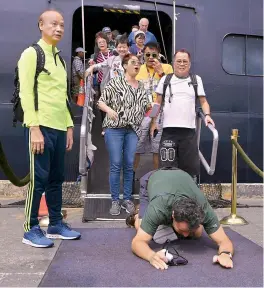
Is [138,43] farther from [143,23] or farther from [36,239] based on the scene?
[36,239]

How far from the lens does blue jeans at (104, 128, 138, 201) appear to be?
500 cm

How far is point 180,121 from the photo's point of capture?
4.79 metres

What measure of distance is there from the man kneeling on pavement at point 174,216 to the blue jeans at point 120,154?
1.06 meters

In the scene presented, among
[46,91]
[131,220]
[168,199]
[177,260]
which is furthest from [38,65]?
[177,260]

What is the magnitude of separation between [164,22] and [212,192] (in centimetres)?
356

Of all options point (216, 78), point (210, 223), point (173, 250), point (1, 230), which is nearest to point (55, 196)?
point (1, 230)

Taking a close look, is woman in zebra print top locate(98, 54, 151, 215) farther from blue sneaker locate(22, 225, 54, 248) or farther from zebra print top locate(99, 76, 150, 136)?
blue sneaker locate(22, 225, 54, 248)

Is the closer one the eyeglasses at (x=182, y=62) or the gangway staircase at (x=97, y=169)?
the eyeglasses at (x=182, y=62)

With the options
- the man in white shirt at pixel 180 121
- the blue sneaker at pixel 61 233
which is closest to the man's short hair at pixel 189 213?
the blue sneaker at pixel 61 233

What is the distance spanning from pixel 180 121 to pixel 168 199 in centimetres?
140

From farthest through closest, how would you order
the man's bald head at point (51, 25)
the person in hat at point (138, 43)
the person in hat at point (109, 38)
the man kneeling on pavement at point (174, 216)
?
1. the person in hat at point (109, 38)
2. the person in hat at point (138, 43)
3. the man's bald head at point (51, 25)
4. the man kneeling on pavement at point (174, 216)

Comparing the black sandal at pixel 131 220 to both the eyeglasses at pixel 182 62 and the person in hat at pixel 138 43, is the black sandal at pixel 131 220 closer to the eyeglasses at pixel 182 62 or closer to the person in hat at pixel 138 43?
the eyeglasses at pixel 182 62

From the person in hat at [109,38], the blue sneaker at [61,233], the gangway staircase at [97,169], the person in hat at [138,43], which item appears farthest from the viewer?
the person in hat at [109,38]

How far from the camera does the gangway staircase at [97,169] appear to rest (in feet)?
16.1
